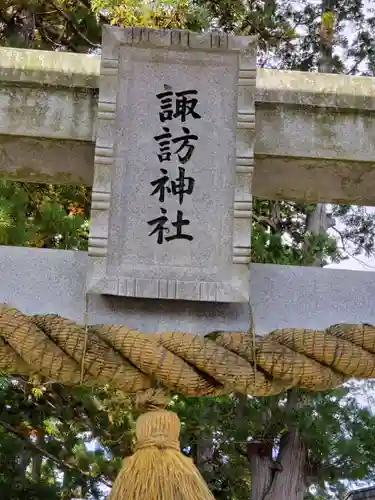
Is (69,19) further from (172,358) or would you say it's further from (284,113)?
(172,358)

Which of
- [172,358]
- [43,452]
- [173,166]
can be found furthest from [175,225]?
[43,452]

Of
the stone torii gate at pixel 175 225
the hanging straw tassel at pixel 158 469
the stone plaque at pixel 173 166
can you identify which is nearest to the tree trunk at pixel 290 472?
the stone torii gate at pixel 175 225

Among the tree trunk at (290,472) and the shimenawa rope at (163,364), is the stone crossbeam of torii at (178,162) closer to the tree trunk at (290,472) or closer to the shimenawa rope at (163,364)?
the shimenawa rope at (163,364)

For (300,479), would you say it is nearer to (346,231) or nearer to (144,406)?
(346,231)

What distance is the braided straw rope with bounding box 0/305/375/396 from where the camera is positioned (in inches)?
57.4

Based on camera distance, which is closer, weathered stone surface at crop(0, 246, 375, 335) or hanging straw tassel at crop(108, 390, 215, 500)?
hanging straw tassel at crop(108, 390, 215, 500)

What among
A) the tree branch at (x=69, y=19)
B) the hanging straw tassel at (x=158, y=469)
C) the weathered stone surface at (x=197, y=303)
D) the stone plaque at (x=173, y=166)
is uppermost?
the tree branch at (x=69, y=19)

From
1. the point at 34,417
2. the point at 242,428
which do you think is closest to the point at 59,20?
the point at 34,417

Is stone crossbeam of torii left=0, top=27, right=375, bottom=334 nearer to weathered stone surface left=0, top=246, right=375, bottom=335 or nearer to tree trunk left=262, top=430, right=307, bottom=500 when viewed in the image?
weathered stone surface left=0, top=246, right=375, bottom=335

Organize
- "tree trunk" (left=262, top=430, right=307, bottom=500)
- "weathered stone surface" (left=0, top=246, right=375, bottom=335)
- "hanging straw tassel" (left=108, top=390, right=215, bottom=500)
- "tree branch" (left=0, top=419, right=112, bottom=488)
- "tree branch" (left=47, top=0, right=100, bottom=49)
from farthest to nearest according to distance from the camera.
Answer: "tree branch" (left=47, top=0, right=100, bottom=49), "tree trunk" (left=262, top=430, right=307, bottom=500), "tree branch" (left=0, top=419, right=112, bottom=488), "weathered stone surface" (left=0, top=246, right=375, bottom=335), "hanging straw tassel" (left=108, top=390, right=215, bottom=500)

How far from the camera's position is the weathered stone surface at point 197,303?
1621 millimetres

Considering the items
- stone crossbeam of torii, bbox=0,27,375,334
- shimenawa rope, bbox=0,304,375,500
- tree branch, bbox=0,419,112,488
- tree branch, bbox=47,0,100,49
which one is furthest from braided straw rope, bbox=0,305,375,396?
tree branch, bbox=47,0,100,49

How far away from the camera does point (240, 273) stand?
164 centimetres

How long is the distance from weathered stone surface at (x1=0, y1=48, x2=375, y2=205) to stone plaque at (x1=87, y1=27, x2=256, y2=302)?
108 millimetres
